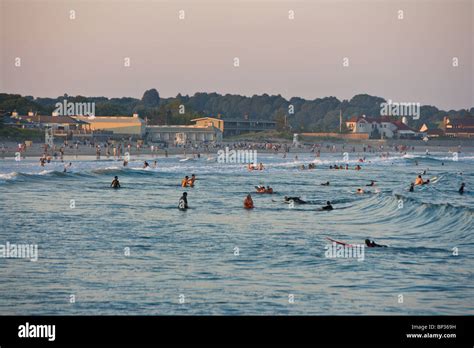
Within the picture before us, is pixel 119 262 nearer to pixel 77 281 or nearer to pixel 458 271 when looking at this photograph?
pixel 77 281

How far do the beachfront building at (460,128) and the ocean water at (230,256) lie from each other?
128 meters

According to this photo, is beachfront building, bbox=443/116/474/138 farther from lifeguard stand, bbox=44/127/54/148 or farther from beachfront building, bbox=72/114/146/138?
lifeguard stand, bbox=44/127/54/148

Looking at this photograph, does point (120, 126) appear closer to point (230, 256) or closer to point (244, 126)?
point (244, 126)

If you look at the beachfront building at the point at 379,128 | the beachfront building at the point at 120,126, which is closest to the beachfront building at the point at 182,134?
the beachfront building at the point at 120,126

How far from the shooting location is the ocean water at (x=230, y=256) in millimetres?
16781

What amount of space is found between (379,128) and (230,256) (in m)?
138

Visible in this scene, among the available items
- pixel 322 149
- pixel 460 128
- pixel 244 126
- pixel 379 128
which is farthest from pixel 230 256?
pixel 460 128

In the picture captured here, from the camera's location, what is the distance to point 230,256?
73.6ft

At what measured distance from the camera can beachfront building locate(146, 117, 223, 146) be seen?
125 meters

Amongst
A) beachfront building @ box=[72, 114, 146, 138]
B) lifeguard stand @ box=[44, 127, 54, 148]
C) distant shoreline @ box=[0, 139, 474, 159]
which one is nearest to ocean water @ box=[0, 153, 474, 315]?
distant shoreline @ box=[0, 139, 474, 159]

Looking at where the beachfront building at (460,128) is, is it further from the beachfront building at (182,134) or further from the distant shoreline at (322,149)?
the beachfront building at (182,134)

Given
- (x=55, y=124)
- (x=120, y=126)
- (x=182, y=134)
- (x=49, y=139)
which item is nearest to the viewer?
(x=49, y=139)
